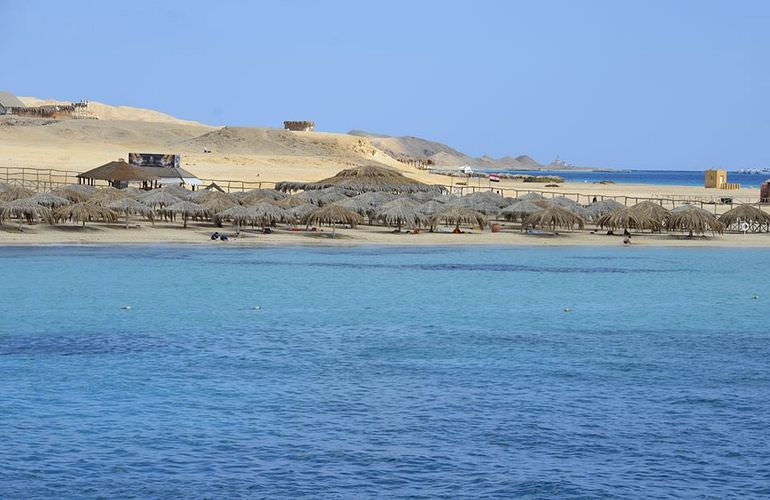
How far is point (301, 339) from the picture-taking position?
20141 mm

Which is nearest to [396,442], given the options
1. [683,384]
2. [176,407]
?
[176,407]

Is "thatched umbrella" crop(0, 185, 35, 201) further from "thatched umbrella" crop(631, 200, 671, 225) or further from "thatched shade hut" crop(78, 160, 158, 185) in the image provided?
"thatched umbrella" crop(631, 200, 671, 225)

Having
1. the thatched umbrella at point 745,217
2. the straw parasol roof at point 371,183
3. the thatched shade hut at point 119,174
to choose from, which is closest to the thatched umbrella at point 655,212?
the thatched umbrella at point 745,217

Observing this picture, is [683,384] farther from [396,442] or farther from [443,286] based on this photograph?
[443,286]

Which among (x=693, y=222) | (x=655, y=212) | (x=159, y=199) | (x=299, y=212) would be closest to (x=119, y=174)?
(x=159, y=199)

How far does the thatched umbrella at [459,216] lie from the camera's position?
4150cm

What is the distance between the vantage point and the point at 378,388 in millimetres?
15977

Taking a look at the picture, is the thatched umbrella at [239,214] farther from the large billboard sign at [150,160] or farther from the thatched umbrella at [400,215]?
the large billboard sign at [150,160]

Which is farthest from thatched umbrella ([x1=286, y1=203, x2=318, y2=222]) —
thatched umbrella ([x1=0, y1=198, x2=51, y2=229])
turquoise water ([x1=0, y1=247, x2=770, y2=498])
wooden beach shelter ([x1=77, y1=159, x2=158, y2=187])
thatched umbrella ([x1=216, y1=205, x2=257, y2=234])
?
wooden beach shelter ([x1=77, y1=159, x2=158, y2=187])

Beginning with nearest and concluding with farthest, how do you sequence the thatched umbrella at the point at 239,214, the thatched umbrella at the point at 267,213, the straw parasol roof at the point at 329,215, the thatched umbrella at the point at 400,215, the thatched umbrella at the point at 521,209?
the thatched umbrella at the point at 239,214
the thatched umbrella at the point at 267,213
the straw parasol roof at the point at 329,215
the thatched umbrella at the point at 400,215
the thatched umbrella at the point at 521,209

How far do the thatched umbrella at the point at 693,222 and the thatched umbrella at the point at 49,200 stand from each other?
21993mm

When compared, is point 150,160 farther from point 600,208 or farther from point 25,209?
point 600,208

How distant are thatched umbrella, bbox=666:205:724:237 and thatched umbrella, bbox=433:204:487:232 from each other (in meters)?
7.06

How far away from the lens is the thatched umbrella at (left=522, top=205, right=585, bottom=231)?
4103cm
